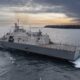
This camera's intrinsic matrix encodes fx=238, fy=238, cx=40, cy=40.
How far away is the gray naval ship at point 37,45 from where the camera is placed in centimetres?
6175

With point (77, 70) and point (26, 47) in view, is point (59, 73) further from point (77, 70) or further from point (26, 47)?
point (26, 47)

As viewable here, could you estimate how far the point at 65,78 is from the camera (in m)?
45.0

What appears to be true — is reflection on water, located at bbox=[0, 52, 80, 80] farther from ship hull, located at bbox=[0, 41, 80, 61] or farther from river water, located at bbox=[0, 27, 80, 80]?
ship hull, located at bbox=[0, 41, 80, 61]

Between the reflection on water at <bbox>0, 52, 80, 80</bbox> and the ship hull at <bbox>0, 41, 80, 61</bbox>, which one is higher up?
the ship hull at <bbox>0, 41, 80, 61</bbox>

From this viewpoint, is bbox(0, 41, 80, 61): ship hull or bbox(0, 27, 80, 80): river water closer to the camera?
bbox(0, 27, 80, 80): river water

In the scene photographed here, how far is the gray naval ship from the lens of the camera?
203 feet

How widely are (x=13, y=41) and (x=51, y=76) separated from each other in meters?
39.2

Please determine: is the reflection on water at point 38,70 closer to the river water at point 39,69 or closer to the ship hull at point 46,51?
the river water at point 39,69

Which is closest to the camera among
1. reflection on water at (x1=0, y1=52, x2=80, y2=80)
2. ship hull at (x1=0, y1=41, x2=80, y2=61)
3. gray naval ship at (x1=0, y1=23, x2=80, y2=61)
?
reflection on water at (x1=0, y1=52, x2=80, y2=80)

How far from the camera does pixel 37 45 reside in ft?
235

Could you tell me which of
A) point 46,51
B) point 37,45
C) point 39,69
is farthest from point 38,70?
point 37,45

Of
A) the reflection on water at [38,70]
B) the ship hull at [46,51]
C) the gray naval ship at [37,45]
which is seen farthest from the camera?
the gray naval ship at [37,45]

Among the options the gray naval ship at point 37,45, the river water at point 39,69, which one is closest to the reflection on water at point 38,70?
the river water at point 39,69

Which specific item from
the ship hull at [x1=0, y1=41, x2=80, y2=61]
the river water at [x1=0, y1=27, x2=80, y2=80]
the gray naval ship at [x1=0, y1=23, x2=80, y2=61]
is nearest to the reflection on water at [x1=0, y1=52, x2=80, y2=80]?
the river water at [x1=0, y1=27, x2=80, y2=80]
